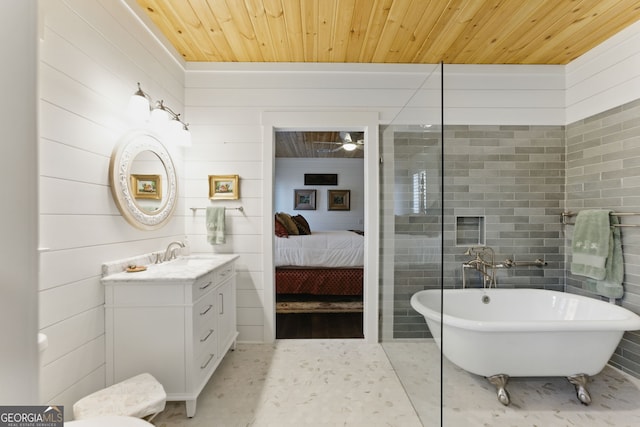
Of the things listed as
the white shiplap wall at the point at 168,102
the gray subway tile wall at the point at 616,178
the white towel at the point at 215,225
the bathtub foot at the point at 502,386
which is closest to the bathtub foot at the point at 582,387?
the bathtub foot at the point at 502,386

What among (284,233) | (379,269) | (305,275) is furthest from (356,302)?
(284,233)

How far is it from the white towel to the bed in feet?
3.92

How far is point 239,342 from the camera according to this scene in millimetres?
2582

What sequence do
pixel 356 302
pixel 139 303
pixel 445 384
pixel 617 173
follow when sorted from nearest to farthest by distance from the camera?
1. pixel 445 384
2. pixel 139 303
3. pixel 617 173
4. pixel 356 302

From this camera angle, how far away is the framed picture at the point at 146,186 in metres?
1.79

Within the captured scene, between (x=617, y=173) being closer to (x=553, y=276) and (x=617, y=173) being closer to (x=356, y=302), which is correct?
(x=553, y=276)

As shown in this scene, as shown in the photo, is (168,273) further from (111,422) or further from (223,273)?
(111,422)

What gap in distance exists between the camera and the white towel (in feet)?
8.29

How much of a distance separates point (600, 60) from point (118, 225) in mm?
3854

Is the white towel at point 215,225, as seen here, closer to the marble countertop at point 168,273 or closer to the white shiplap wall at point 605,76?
the marble countertop at point 168,273

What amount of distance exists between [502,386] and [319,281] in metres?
2.13

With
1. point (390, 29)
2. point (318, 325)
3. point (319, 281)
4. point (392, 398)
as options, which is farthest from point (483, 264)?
point (390, 29)

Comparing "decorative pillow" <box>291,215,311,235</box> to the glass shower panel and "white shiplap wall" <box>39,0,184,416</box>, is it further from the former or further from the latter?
"white shiplap wall" <box>39,0,184,416</box>

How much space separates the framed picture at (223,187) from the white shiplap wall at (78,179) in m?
0.88
